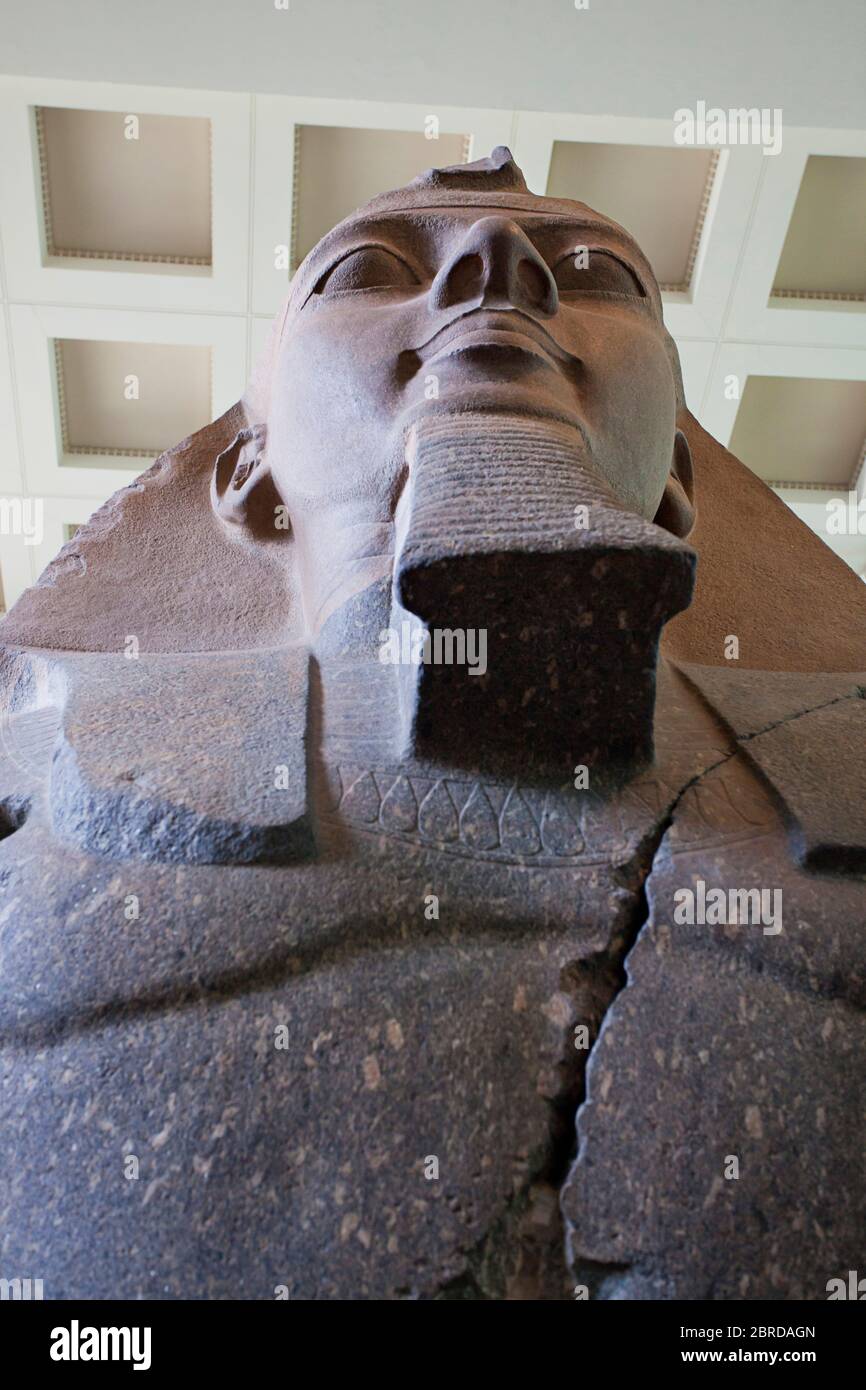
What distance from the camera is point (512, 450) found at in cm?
169

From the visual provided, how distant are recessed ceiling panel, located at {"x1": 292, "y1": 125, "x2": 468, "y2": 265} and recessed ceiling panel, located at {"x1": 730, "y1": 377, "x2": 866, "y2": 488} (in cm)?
175

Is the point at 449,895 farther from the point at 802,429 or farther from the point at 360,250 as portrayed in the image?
the point at 802,429

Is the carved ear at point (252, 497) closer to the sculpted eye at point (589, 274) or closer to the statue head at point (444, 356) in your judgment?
the statue head at point (444, 356)

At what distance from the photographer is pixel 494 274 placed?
6.57ft

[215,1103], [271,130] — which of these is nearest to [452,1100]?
[215,1103]

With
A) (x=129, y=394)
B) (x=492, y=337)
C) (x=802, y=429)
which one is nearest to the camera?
(x=492, y=337)

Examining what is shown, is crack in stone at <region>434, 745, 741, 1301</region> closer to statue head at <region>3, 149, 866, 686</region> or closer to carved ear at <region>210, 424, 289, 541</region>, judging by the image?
statue head at <region>3, 149, 866, 686</region>

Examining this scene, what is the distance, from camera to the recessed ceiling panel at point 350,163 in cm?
417

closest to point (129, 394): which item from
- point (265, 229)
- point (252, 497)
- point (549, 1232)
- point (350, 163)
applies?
point (265, 229)

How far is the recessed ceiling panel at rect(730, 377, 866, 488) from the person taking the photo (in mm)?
4883

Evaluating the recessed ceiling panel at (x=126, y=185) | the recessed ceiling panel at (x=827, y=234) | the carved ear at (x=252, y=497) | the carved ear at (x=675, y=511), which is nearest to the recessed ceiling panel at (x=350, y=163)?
the recessed ceiling panel at (x=126, y=185)

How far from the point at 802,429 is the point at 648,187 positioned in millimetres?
1398

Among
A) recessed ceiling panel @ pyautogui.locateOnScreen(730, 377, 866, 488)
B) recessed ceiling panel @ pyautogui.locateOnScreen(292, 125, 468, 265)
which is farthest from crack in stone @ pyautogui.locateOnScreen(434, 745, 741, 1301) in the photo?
recessed ceiling panel @ pyautogui.locateOnScreen(730, 377, 866, 488)

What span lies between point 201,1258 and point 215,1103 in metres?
0.16
